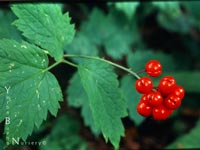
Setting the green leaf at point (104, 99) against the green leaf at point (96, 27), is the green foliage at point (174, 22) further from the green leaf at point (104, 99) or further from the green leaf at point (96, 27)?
the green leaf at point (104, 99)

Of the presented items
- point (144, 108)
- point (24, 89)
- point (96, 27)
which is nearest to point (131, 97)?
point (96, 27)

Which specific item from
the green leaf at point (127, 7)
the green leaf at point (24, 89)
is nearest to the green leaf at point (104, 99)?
the green leaf at point (24, 89)

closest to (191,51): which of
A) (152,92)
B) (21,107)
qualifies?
(152,92)

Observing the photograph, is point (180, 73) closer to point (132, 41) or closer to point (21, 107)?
point (132, 41)

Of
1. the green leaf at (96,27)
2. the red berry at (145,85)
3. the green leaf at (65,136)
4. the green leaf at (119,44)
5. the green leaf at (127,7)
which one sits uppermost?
the green leaf at (127,7)

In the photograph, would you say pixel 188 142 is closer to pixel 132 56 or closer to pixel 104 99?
pixel 132 56

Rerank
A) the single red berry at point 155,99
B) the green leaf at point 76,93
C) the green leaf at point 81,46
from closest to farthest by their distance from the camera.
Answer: the single red berry at point 155,99 < the green leaf at point 76,93 < the green leaf at point 81,46
